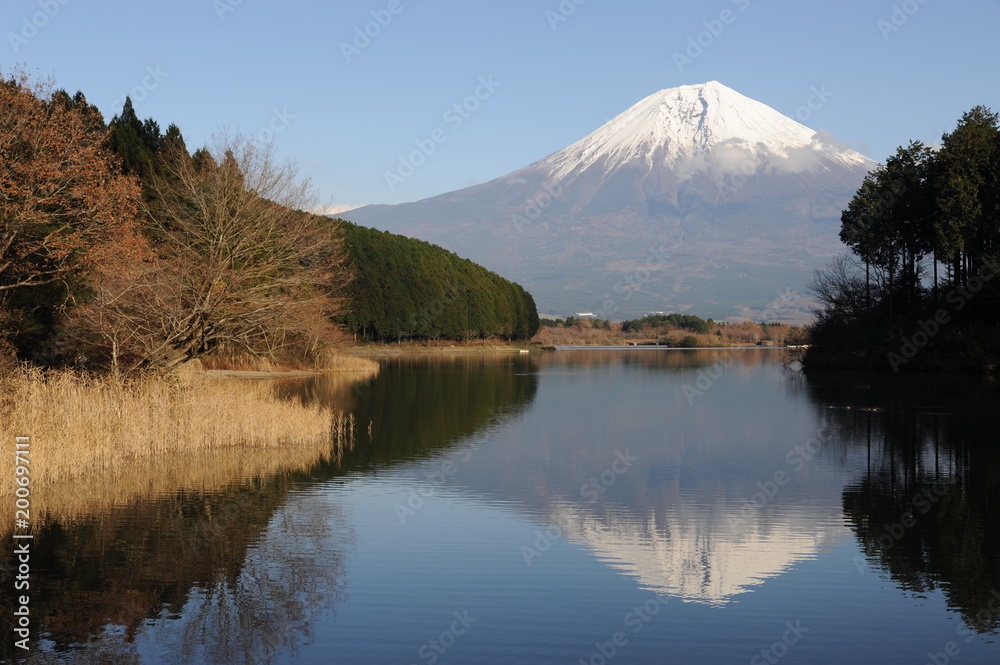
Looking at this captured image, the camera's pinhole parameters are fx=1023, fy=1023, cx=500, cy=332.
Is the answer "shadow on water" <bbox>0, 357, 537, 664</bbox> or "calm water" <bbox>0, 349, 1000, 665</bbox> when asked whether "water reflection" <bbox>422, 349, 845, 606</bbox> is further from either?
→ "shadow on water" <bbox>0, 357, 537, 664</bbox>

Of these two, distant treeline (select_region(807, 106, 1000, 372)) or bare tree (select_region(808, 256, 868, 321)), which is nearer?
distant treeline (select_region(807, 106, 1000, 372))

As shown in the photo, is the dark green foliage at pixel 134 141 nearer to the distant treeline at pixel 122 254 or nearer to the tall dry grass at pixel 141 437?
the distant treeline at pixel 122 254

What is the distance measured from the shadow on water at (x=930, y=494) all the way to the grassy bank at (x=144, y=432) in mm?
11232

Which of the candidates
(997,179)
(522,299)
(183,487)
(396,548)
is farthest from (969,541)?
(522,299)

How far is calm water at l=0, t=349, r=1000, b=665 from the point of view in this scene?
376 inches

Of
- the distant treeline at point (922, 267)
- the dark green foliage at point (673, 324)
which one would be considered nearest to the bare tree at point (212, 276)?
the distant treeline at point (922, 267)

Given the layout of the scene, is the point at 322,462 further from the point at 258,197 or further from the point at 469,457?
the point at 258,197

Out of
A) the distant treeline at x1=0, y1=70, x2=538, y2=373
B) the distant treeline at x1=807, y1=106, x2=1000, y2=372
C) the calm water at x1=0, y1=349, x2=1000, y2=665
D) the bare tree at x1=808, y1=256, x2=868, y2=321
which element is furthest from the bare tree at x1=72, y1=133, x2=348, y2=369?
the bare tree at x1=808, y1=256, x2=868, y2=321

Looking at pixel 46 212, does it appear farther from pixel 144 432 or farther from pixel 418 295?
pixel 418 295

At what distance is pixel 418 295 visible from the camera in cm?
10162

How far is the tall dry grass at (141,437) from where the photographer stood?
1702 centimetres

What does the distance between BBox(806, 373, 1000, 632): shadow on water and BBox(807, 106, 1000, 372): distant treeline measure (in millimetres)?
13882

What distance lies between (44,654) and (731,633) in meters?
6.31

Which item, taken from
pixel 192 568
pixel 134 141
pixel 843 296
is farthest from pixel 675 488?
pixel 843 296
